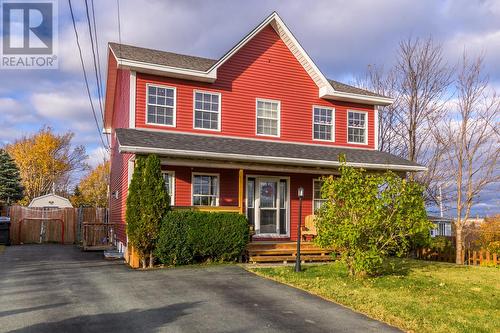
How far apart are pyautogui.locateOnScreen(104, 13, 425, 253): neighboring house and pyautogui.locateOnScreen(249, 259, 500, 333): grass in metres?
4.07

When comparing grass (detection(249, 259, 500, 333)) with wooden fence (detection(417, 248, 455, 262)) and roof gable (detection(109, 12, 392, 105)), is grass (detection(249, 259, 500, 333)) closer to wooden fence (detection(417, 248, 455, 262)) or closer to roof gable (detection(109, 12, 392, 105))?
wooden fence (detection(417, 248, 455, 262))

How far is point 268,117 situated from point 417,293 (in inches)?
389

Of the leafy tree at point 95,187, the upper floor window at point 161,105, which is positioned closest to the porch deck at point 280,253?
the upper floor window at point 161,105

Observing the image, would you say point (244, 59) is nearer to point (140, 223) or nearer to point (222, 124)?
point (222, 124)

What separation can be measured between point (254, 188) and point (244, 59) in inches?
191

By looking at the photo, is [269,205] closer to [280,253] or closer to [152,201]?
[280,253]

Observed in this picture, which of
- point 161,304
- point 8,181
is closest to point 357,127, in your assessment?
point 161,304

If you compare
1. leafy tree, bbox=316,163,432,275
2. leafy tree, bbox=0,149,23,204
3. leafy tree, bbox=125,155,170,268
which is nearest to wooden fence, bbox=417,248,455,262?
leafy tree, bbox=316,163,432,275

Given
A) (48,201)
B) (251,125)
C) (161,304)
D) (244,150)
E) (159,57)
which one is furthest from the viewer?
(48,201)

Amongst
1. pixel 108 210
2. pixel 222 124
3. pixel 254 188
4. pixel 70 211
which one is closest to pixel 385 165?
pixel 254 188

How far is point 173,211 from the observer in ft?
40.7

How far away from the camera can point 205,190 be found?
1574cm

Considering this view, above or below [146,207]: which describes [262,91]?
above

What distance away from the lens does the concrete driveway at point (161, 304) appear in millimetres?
6633
